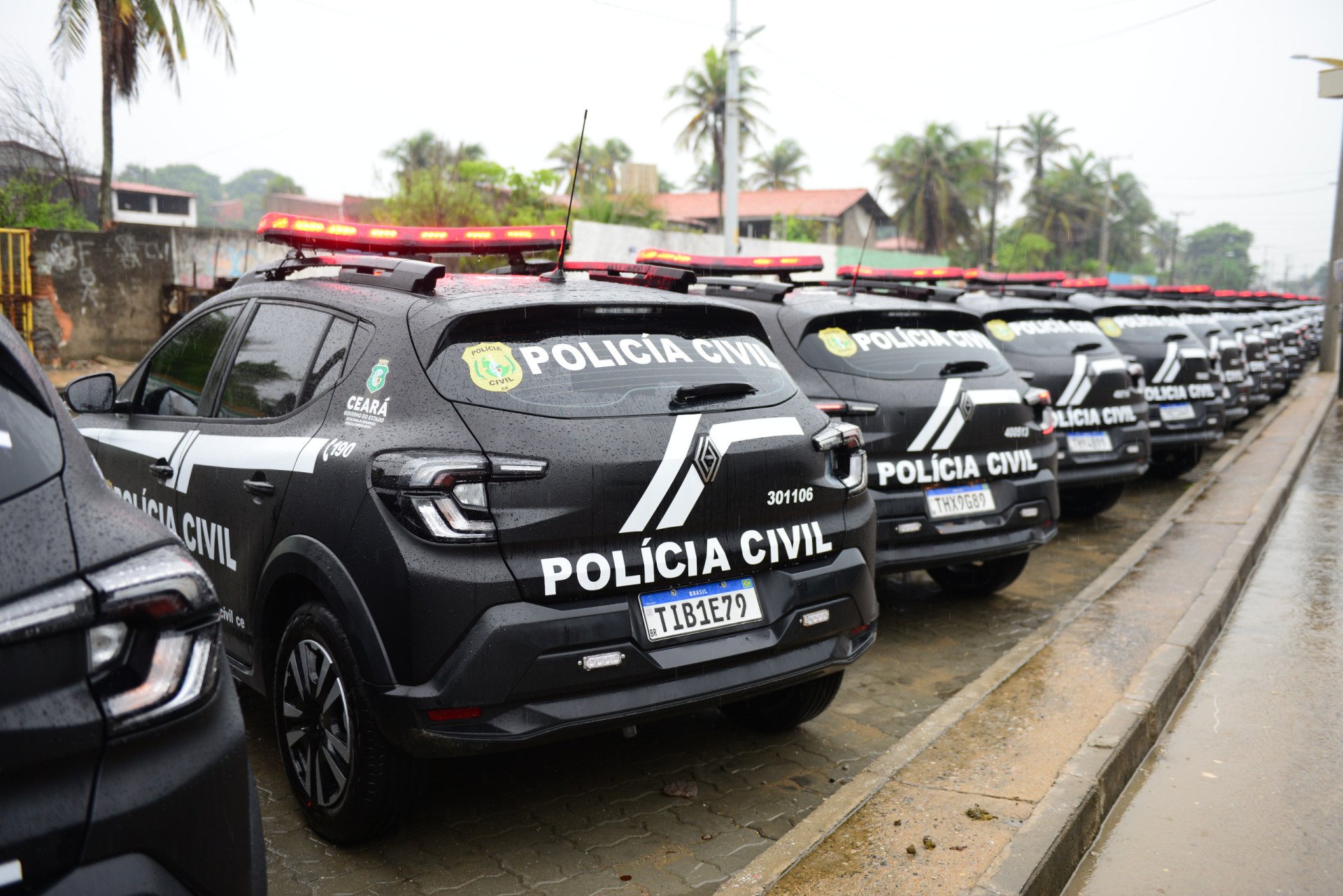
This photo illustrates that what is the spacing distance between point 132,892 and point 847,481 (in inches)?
97.4

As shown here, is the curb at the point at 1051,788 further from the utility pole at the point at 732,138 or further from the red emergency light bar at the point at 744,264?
the utility pole at the point at 732,138

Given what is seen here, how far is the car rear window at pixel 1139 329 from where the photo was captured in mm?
9680

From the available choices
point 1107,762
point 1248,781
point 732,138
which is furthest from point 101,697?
point 732,138

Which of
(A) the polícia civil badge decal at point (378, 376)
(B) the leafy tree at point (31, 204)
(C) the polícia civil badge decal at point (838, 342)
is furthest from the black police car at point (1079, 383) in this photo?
(B) the leafy tree at point (31, 204)

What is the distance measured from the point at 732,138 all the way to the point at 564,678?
20.4m

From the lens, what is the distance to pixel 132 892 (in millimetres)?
1604

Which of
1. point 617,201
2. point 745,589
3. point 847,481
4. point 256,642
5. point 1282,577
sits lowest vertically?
point 1282,577

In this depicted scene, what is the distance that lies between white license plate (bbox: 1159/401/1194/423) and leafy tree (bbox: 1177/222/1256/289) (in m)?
131

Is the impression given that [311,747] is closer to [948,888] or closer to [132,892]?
[132,892]

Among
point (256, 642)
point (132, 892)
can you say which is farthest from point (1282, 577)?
point (132, 892)

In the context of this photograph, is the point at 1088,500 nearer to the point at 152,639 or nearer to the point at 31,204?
the point at 152,639

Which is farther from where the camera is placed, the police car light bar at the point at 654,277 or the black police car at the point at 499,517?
the police car light bar at the point at 654,277

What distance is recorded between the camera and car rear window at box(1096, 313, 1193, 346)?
9680 millimetres

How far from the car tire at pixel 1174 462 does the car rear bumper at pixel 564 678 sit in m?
8.43
